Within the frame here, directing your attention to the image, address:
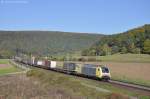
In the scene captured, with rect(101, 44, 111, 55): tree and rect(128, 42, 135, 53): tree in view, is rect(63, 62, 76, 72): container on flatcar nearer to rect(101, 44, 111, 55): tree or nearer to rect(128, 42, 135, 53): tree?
rect(128, 42, 135, 53): tree

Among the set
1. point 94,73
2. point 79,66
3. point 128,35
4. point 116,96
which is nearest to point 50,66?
point 79,66

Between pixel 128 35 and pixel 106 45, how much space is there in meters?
12.9

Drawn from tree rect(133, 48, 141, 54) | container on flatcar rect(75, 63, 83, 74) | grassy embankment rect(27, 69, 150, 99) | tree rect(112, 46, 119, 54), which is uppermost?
tree rect(112, 46, 119, 54)

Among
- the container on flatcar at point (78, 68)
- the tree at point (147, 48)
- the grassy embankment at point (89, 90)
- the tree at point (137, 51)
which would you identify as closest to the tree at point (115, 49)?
the tree at point (137, 51)

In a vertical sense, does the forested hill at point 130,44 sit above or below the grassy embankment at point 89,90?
above

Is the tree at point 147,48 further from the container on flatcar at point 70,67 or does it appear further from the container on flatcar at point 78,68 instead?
the container on flatcar at point 78,68

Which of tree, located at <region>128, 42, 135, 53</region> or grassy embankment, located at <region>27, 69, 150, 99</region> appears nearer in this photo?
grassy embankment, located at <region>27, 69, 150, 99</region>

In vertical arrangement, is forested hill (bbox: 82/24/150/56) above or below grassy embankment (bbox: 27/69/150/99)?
above

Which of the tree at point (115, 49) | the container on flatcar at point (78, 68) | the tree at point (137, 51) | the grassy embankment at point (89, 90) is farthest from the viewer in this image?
the tree at point (115, 49)

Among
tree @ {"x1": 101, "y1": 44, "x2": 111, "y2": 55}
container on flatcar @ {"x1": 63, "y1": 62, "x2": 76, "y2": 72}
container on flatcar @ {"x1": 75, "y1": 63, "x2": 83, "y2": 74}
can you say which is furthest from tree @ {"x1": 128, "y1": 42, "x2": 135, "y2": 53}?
container on flatcar @ {"x1": 75, "y1": 63, "x2": 83, "y2": 74}

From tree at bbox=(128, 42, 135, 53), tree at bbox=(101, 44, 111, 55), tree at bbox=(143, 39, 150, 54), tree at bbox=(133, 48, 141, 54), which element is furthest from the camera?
tree at bbox=(101, 44, 111, 55)

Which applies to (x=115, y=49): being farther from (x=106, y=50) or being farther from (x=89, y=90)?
(x=89, y=90)

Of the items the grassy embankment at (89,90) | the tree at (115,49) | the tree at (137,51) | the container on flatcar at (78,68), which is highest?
the tree at (115,49)

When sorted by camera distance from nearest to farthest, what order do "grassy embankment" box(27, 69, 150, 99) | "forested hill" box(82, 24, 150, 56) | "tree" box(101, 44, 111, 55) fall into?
"grassy embankment" box(27, 69, 150, 99)
"forested hill" box(82, 24, 150, 56)
"tree" box(101, 44, 111, 55)
